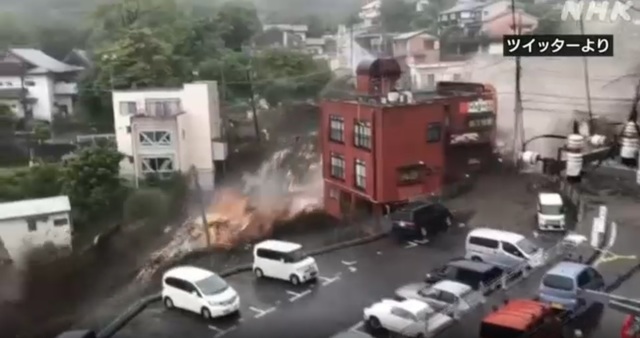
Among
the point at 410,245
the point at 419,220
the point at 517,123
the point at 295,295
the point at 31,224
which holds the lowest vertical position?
the point at 295,295

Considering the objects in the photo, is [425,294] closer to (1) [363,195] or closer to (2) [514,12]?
(1) [363,195]

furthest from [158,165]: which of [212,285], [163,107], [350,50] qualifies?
[350,50]

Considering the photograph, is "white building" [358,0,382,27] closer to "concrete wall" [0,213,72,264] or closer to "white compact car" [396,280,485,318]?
"white compact car" [396,280,485,318]

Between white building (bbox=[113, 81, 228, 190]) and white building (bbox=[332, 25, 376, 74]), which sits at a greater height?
white building (bbox=[332, 25, 376, 74])

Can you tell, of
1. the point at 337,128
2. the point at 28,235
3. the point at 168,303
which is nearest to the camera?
the point at 28,235

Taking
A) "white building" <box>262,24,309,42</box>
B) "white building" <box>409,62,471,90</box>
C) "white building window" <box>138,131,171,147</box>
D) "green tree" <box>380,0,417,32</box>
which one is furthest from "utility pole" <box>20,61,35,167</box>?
"white building" <box>409,62,471,90</box>

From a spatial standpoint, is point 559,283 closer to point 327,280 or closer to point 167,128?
point 327,280

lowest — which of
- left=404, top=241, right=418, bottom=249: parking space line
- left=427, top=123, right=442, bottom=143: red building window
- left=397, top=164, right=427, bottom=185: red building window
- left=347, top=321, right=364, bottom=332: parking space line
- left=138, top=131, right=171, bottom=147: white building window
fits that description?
left=347, top=321, right=364, bottom=332: parking space line

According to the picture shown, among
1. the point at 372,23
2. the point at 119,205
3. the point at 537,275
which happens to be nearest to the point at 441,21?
the point at 372,23
